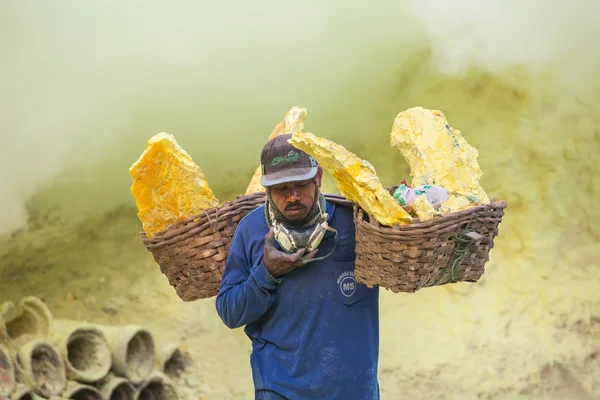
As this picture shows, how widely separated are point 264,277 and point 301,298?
0.15m

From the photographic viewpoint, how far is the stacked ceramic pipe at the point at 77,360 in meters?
4.02

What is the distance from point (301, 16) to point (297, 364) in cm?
290

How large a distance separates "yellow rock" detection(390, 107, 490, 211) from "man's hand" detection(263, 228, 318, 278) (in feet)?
1.53

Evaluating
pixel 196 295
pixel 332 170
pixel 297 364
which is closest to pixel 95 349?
pixel 196 295

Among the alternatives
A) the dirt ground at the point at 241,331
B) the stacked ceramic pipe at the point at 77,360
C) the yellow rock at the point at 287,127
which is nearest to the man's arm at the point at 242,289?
the yellow rock at the point at 287,127

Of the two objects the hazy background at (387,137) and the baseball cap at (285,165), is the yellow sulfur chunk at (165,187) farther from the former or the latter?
the hazy background at (387,137)

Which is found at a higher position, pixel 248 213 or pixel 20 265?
pixel 248 213

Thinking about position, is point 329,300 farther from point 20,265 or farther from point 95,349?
point 20,265

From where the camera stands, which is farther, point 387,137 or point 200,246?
point 387,137

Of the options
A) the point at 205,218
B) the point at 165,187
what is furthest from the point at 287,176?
the point at 165,187

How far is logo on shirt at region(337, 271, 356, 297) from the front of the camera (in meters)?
2.35

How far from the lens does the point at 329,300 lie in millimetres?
2340

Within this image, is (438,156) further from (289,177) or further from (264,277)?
(264,277)

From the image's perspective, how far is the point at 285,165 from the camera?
7.34 ft
